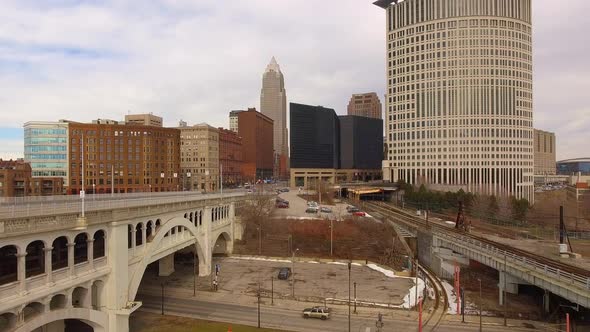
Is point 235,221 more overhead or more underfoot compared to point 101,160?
more underfoot

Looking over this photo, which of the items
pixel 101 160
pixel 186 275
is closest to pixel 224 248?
pixel 186 275

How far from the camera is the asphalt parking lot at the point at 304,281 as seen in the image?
1965 inches

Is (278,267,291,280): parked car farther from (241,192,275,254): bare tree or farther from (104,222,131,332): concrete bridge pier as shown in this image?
(104,222,131,332): concrete bridge pier

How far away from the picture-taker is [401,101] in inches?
6398

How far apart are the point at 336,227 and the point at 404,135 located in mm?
92381

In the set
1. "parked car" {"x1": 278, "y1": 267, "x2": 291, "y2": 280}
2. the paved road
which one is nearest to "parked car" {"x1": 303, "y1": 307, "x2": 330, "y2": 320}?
the paved road

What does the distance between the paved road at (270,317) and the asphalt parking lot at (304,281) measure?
4.41 meters

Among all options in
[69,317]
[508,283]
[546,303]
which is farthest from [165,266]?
[546,303]

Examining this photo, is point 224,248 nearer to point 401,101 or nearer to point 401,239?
point 401,239

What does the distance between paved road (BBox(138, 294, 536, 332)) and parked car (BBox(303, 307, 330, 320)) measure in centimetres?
60

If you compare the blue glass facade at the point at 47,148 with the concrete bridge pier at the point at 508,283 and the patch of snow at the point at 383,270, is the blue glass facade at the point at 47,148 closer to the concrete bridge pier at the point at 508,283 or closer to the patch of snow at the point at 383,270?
the patch of snow at the point at 383,270

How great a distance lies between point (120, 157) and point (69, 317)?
348 feet

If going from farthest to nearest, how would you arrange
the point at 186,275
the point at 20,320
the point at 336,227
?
1. the point at 336,227
2. the point at 186,275
3. the point at 20,320

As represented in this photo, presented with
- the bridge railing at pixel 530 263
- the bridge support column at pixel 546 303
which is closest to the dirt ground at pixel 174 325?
the bridge railing at pixel 530 263
